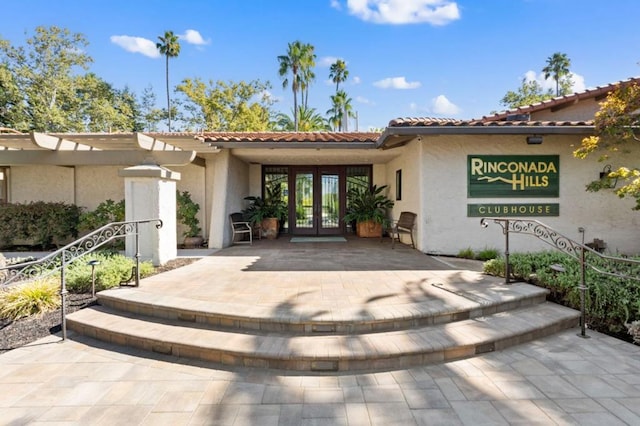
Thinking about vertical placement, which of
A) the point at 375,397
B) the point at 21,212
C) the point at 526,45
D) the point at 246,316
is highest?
the point at 526,45

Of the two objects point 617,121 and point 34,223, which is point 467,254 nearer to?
point 617,121

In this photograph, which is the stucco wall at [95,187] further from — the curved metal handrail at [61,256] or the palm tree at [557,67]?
the palm tree at [557,67]

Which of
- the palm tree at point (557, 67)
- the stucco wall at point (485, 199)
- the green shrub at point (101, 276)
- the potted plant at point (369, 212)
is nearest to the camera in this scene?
the green shrub at point (101, 276)

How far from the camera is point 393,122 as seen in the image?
262 inches

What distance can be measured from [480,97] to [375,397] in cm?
1950

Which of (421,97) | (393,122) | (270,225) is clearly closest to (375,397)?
(393,122)

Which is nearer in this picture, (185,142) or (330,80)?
(185,142)

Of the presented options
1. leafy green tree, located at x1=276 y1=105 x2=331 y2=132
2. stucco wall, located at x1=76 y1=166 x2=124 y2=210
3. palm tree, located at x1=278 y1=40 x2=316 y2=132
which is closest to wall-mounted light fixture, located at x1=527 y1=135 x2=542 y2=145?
stucco wall, located at x1=76 y1=166 x2=124 y2=210

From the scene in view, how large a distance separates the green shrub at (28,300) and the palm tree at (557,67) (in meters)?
40.7

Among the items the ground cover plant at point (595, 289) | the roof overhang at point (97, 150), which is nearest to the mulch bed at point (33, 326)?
the roof overhang at point (97, 150)

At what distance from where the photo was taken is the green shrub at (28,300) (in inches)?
152

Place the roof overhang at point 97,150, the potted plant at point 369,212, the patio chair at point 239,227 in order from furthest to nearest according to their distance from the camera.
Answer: the potted plant at point 369,212 < the patio chair at point 239,227 < the roof overhang at point 97,150

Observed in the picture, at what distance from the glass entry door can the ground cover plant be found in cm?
657

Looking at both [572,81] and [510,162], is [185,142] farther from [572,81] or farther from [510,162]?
[572,81]
